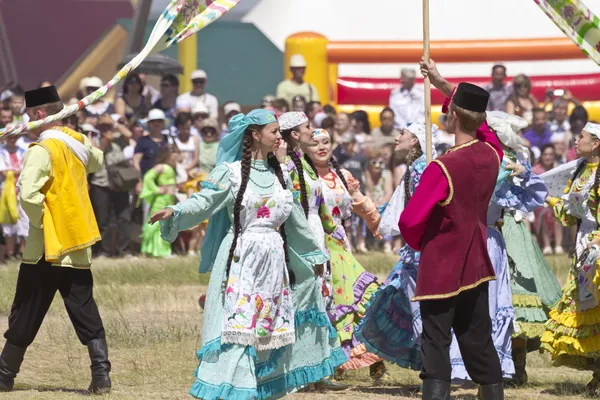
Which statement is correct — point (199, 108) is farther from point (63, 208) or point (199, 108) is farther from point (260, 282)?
point (260, 282)

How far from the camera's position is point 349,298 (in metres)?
9.96

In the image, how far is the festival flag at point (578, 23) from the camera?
27.0 feet

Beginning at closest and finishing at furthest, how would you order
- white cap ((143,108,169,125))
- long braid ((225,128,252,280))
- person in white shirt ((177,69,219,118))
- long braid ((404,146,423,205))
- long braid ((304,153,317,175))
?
long braid ((225,128,252,280)) < long braid ((404,146,423,205)) < long braid ((304,153,317,175)) < white cap ((143,108,169,125)) < person in white shirt ((177,69,219,118))

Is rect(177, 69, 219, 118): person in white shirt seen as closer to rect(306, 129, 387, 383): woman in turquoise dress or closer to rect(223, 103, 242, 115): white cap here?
rect(223, 103, 242, 115): white cap

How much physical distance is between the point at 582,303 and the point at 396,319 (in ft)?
4.03

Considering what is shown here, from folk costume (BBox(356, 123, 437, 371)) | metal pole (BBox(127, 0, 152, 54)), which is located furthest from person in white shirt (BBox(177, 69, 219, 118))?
folk costume (BBox(356, 123, 437, 371))

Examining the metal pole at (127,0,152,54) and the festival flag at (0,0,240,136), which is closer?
the festival flag at (0,0,240,136)

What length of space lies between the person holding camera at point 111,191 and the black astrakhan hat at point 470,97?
9400mm

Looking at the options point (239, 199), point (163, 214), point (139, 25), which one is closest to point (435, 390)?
point (239, 199)

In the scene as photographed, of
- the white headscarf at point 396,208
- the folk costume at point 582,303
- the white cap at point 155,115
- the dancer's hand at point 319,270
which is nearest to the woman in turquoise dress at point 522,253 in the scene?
the folk costume at point 582,303

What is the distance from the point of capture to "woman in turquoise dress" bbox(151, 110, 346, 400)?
799 centimetres

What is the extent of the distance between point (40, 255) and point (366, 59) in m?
13.6

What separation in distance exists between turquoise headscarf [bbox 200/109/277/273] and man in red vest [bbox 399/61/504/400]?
1.33 meters

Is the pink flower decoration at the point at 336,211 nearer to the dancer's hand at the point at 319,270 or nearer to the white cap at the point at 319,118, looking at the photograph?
the dancer's hand at the point at 319,270
